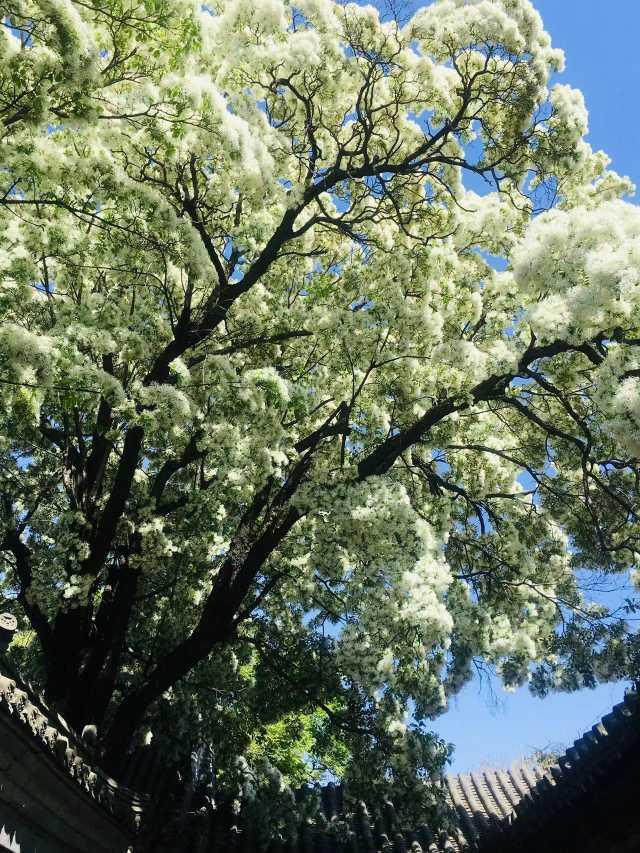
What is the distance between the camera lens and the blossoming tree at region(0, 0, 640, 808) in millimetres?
9359

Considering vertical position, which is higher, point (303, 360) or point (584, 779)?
point (303, 360)

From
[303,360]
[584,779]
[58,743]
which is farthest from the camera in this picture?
[303,360]

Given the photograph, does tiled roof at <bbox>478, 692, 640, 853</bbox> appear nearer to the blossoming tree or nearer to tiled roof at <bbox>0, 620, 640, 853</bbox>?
tiled roof at <bbox>0, 620, 640, 853</bbox>

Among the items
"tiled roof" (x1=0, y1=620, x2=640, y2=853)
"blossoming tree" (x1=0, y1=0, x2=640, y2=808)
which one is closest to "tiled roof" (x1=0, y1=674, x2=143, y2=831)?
"tiled roof" (x1=0, y1=620, x2=640, y2=853)

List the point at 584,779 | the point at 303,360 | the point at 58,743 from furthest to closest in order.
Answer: the point at 303,360 → the point at 584,779 → the point at 58,743

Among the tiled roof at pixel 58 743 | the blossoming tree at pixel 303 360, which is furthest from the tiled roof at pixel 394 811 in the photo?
the blossoming tree at pixel 303 360

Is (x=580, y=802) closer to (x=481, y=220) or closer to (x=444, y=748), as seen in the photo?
(x=444, y=748)

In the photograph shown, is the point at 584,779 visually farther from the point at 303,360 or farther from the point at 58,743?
the point at 303,360

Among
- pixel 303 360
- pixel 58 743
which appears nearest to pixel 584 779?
pixel 58 743

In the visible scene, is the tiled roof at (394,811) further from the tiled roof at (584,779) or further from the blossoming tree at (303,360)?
the blossoming tree at (303,360)

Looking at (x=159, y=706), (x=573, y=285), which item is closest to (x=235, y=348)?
(x=573, y=285)

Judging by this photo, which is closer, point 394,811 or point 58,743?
point 58,743

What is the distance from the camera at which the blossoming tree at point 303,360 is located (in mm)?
9359

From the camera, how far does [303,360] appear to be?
13.1 m
